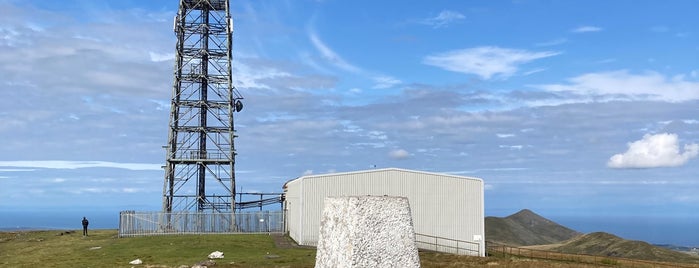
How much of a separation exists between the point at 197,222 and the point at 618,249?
37.3 metres

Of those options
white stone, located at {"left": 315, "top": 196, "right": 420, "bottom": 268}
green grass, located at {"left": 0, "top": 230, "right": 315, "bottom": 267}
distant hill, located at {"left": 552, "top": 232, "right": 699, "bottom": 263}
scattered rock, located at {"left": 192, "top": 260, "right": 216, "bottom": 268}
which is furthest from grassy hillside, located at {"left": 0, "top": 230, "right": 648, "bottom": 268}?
distant hill, located at {"left": 552, "top": 232, "right": 699, "bottom": 263}

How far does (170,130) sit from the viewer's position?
5347 centimetres

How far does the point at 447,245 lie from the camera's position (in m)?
38.1

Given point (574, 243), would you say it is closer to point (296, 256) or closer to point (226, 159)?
point (226, 159)

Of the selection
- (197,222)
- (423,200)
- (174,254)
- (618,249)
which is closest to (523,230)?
(618,249)

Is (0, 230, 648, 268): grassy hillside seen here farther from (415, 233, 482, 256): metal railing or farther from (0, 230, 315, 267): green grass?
(415, 233, 482, 256): metal railing

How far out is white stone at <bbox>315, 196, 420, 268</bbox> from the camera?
9.80 metres

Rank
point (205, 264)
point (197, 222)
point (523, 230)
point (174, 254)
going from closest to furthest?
point (205, 264) → point (174, 254) → point (197, 222) → point (523, 230)

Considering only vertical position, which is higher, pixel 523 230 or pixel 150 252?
pixel 150 252

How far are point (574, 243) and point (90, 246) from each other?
4595cm

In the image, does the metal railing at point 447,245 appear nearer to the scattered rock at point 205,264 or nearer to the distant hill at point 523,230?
the scattered rock at point 205,264

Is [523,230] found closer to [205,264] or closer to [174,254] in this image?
[174,254]

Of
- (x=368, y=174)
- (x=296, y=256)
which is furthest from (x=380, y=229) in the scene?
(x=368, y=174)

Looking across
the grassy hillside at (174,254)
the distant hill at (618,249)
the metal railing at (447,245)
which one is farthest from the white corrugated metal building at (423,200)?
the distant hill at (618,249)
